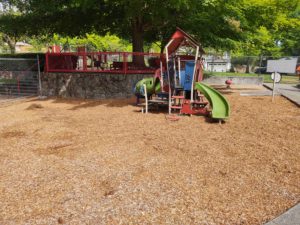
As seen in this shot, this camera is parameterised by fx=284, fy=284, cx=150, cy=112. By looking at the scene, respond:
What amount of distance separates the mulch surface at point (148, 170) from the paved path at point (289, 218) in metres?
0.13

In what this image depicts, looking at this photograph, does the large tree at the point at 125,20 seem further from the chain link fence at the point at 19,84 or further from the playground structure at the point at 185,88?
the playground structure at the point at 185,88

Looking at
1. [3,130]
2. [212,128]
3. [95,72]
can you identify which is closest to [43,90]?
[95,72]

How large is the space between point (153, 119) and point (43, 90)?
8263 millimetres

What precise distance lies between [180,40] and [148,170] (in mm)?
5879

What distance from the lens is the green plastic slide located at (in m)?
8.43

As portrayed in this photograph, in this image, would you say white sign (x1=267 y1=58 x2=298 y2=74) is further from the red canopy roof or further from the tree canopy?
the red canopy roof

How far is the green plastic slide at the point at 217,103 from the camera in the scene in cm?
843

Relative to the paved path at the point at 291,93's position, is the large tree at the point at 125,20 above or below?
above

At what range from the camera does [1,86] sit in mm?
16469

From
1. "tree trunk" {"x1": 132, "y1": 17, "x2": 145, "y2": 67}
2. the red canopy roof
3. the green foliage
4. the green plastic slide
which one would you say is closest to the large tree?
"tree trunk" {"x1": 132, "y1": 17, "x2": 145, "y2": 67}

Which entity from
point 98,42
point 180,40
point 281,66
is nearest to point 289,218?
point 180,40

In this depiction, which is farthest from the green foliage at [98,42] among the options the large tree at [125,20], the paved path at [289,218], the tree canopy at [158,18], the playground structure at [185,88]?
the paved path at [289,218]

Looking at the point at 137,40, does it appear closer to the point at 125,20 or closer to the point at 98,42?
the point at 125,20

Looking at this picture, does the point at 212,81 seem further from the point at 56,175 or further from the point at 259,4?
the point at 56,175
